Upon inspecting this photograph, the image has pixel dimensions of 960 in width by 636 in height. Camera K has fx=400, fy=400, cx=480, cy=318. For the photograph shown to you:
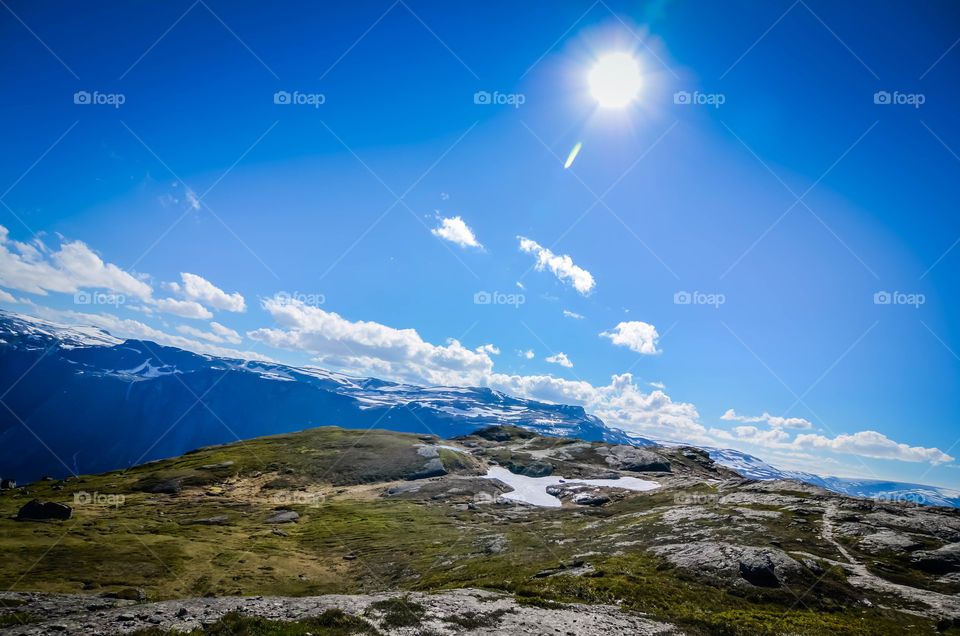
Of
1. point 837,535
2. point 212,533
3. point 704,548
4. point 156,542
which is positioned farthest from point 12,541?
point 837,535

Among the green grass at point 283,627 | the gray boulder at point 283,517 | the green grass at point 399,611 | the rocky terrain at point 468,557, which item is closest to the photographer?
the green grass at point 283,627

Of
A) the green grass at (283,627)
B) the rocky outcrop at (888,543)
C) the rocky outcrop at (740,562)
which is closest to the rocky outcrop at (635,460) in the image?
the rocky outcrop at (888,543)

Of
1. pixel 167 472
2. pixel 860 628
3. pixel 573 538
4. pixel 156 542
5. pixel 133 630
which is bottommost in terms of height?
pixel 167 472

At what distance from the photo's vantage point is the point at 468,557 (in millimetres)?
53719

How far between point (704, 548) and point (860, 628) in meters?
15.0

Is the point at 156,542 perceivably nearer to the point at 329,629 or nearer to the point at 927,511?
the point at 329,629

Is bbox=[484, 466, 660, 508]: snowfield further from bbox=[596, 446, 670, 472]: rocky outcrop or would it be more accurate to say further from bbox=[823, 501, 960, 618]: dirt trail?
bbox=[823, 501, 960, 618]: dirt trail

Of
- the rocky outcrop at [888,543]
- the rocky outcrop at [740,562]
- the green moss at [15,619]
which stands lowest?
the green moss at [15,619]

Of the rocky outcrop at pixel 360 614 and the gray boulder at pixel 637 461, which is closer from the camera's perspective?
the rocky outcrop at pixel 360 614

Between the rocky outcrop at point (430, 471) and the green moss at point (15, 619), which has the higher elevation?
the green moss at point (15, 619)

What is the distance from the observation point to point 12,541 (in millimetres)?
48719

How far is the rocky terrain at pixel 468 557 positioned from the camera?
25938 mm

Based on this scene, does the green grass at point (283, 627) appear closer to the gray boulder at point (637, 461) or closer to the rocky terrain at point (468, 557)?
the rocky terrain at point (468, 557)

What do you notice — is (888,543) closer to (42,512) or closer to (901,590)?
(901,590)
